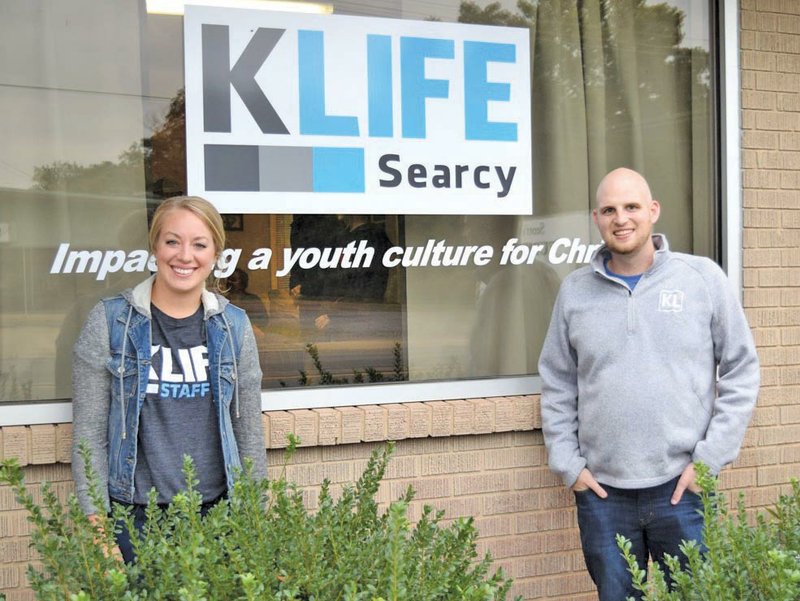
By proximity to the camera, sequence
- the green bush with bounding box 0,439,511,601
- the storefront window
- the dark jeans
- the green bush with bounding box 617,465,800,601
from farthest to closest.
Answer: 1. the storefront window
2. the dark jeans
3. the green bush with bounding box 617,465,800,601
4. the green bush with bounding box 0,439,511,601

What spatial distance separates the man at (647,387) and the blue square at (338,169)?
3.35 ft

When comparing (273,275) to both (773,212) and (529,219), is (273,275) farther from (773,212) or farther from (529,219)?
(773,212)

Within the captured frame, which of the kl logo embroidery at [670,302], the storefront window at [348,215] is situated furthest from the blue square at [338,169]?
the kl logo embroidery at [670,302]

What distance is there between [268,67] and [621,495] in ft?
6.98

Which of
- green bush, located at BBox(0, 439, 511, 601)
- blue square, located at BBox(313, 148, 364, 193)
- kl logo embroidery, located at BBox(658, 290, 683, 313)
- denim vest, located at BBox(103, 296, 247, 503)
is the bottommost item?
green bush, located at BBox(0, 439, 511, 601)

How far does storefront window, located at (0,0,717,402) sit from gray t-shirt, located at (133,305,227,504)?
2.59 ft

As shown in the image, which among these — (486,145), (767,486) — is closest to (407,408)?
(486,145)

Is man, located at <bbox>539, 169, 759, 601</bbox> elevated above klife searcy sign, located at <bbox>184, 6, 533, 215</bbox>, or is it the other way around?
klife searcy sign, located at <bbox>184, 6, 533, 215</bbox>

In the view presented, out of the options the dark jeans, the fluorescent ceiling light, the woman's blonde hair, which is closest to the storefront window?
the fluorescent ceiling light

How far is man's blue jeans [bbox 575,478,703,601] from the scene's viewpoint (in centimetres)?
308

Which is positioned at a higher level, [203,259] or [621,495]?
[203,259]

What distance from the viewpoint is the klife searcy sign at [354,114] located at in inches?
138

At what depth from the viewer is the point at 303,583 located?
1796 millimetres

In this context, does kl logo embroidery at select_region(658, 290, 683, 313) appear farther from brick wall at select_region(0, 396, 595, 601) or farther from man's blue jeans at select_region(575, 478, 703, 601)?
brick wall at select_region(0, 396, 595, 601)
